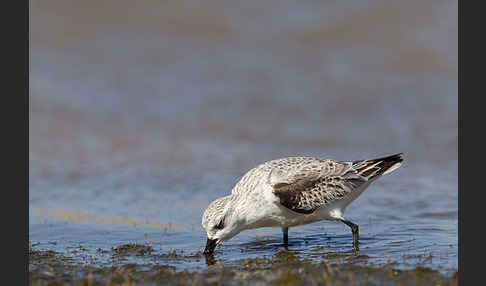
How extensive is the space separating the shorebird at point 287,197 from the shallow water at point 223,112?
17.0 inches

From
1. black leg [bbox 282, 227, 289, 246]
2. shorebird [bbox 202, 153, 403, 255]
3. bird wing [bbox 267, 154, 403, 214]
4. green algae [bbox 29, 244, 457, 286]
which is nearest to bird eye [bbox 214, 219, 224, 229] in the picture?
shorebird [bbox 202, 153, 403, 255]

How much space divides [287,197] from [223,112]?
→ 8787mm

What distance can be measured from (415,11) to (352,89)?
165 inches

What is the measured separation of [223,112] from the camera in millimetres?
17812

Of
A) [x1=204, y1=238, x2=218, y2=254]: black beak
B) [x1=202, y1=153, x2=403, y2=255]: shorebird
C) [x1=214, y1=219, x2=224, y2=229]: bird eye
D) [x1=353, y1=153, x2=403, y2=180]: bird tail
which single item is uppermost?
[x1=353, y1=153, x2=403, y2=180]: bird tail

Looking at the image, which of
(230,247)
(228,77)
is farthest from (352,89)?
(230,247)

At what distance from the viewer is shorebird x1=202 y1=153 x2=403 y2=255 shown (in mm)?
9148

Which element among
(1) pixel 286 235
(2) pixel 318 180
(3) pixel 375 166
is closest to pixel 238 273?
(1) pixel 286 235

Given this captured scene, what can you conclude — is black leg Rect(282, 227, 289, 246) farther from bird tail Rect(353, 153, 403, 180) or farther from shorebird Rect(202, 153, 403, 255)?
bird tail Rect(353, 153, 403, 180)

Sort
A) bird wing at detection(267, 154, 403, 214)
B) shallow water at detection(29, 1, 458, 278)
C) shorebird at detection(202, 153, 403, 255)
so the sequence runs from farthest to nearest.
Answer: shallow water at detection(29, 1, 458, 278)
bird wing at detection(267, 154, 403, 214)
shorebird at detection(202, 153, 403, 255)

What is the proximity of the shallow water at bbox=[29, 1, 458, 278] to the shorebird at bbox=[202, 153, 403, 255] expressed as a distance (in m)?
0.43

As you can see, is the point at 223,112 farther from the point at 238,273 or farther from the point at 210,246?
the point at 238,273

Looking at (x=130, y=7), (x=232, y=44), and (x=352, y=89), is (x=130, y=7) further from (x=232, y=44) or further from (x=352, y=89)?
(x=352, y=89)

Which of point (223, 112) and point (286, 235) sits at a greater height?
point (223, 112)
